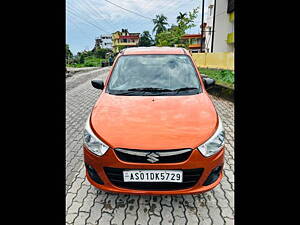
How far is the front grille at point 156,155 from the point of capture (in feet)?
5.63

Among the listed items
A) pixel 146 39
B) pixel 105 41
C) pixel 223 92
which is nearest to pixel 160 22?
pixel 146 39

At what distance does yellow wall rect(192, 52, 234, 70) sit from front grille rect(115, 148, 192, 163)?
10.3 metres

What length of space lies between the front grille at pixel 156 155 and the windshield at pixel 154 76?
40.7 inches

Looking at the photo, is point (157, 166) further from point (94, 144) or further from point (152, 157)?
point (94, 144)

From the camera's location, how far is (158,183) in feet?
5.82

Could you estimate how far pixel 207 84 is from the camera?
3.12m

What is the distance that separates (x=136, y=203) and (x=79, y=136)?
7.25 ft

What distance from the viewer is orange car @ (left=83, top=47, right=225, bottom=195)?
173cm

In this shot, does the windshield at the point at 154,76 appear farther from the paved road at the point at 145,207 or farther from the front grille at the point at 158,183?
the paved road at the point at 145,207

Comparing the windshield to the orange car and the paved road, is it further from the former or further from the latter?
the paved road

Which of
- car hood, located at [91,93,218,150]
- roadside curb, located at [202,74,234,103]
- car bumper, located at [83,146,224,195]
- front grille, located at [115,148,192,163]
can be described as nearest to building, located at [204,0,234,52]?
roadside curb, located at [202,74,234,103]

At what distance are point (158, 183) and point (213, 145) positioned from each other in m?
0.62
